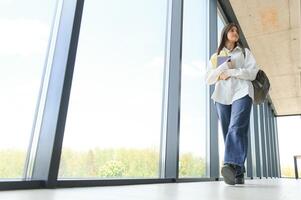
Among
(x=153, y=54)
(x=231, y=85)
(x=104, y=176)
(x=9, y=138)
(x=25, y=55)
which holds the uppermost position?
(x=153, y=54)

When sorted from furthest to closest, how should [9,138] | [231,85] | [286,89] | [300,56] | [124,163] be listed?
[286,89]
[300,56]
[231,85]
[124,163]
[9,138]

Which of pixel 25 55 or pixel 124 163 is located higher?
pixel 25 55

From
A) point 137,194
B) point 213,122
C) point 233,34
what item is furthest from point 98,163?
point 213,122

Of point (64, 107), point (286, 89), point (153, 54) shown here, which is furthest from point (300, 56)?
point (64, 107)

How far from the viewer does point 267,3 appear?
→ 432cm

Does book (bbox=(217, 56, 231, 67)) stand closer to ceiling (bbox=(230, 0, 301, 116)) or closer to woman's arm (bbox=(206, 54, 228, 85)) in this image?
woman's arm (bbox=(206, 54, 228, 85))

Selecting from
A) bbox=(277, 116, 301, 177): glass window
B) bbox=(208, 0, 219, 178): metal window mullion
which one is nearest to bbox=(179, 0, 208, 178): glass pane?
bbox=(208, 0, 219, 178): metal window mullion

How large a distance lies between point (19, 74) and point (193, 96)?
83.6 inches

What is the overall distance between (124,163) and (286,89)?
7522 millimetres

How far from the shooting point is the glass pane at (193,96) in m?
2.68

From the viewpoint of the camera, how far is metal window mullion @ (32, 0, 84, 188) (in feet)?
3.44

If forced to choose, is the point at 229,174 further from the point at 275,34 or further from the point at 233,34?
the point at 275,34

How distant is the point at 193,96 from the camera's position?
3018mm

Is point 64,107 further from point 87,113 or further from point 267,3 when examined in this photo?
point 267,3
